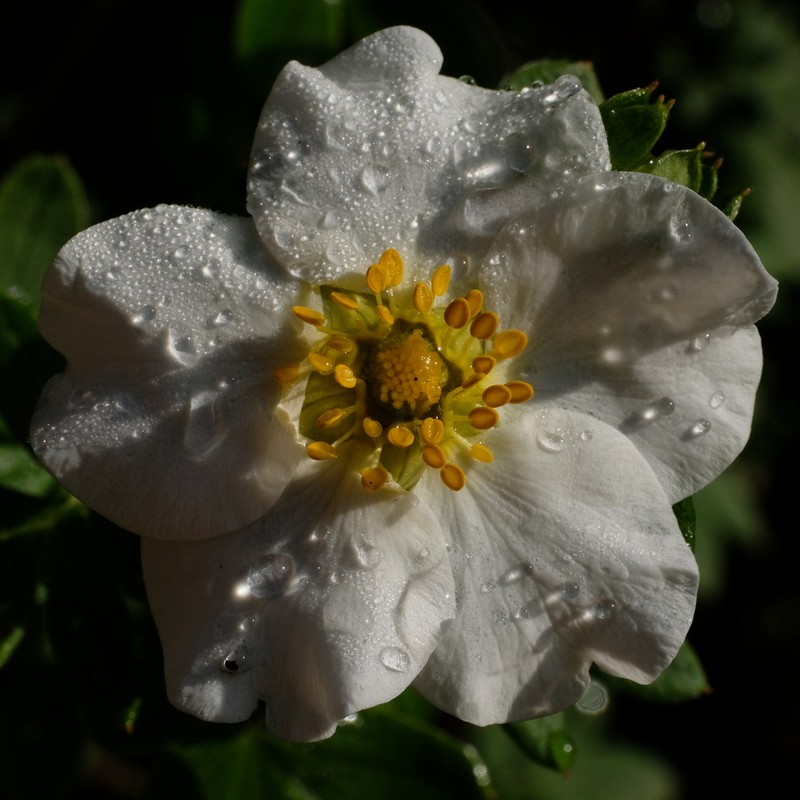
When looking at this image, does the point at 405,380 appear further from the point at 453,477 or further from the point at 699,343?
the point at 699,343

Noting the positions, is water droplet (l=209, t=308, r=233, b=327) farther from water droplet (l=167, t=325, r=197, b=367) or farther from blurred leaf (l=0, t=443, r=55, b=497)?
blurred leaf (l=0, t=443, r=55, b=497)

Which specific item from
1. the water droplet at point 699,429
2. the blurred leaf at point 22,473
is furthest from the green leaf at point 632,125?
the blurred leaf at point 22,473

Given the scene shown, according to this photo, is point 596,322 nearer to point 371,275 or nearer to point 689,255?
point 689,255

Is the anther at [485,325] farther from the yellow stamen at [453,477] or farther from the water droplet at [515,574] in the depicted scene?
the water droplet at [515,574]

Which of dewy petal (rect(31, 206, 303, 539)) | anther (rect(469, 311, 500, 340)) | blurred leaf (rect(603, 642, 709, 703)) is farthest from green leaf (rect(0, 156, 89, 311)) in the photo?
blurred leaf (rect(603, 642, 709, 703))

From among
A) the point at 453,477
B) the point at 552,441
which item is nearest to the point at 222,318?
the point at 453,477

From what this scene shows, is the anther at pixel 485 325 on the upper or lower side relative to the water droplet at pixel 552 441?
upper
